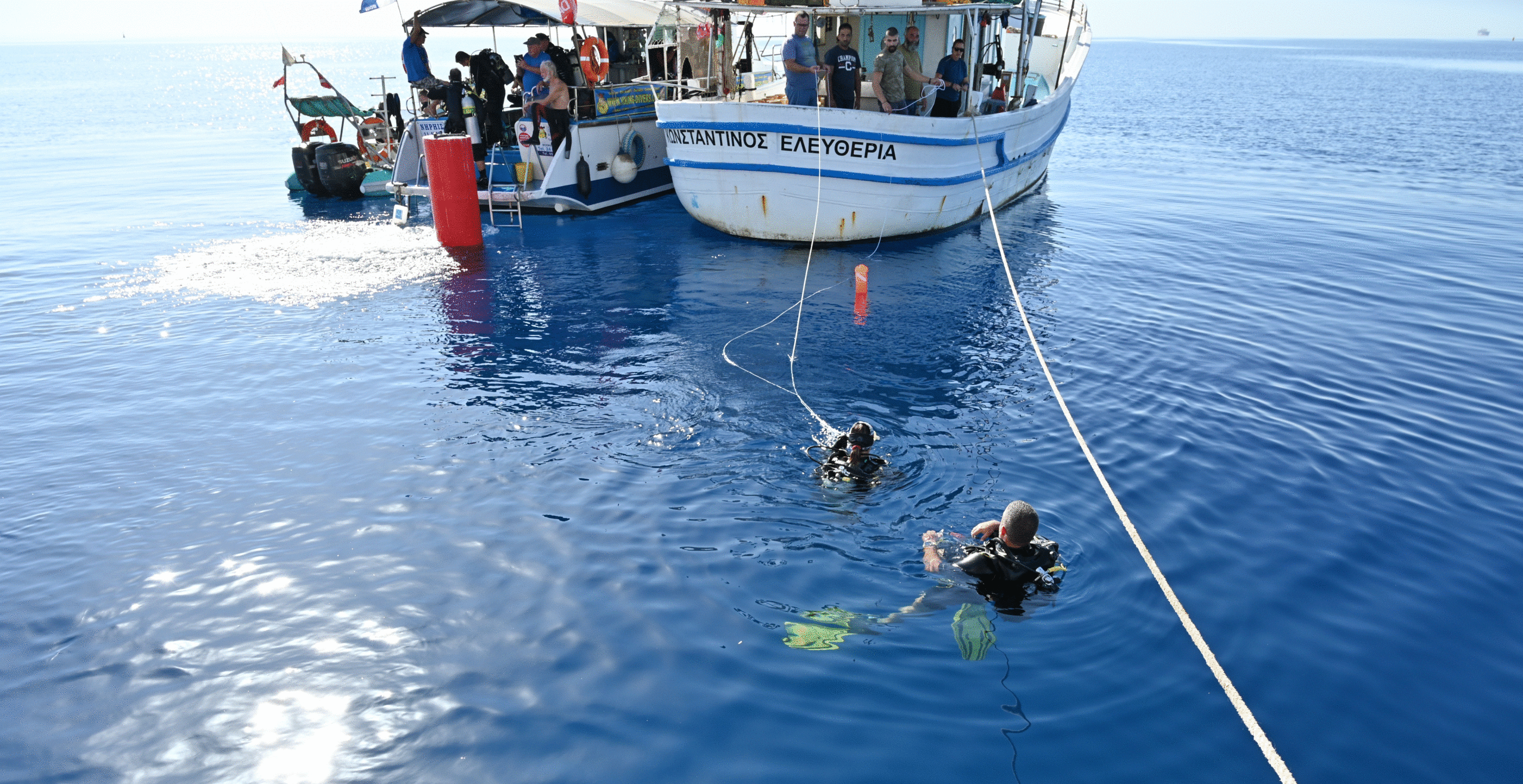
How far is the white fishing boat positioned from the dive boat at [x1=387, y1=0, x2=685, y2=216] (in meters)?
1.96

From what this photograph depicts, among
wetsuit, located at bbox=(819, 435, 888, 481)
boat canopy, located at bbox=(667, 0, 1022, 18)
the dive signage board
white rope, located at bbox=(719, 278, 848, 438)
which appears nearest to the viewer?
wetsuit, located at bbox=(819, 435, 888, 481)

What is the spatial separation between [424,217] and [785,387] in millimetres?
11777

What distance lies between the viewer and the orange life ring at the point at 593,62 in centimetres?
1719

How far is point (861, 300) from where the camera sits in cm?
1162

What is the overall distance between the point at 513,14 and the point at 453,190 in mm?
4850

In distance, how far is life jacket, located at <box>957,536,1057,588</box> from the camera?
5.34 meters

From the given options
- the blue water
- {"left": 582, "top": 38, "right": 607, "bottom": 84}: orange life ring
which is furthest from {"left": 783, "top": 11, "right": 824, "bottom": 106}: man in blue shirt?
{"left": 582, "top": 38, "right": 607, "bottom": 84}: orange life ring

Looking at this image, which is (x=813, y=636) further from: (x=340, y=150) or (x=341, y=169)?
(x=340, y=150)

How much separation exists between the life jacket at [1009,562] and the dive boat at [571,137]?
44.0 ft

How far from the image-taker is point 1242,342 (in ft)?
34.2

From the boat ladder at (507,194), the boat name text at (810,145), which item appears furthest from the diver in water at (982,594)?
the boat ladder at (507,194)

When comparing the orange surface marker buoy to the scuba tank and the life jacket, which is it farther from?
the scuba tank

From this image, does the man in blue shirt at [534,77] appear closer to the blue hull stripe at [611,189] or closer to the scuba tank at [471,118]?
the scuba tank at [471,118]

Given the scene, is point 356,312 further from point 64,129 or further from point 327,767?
point 64,129
